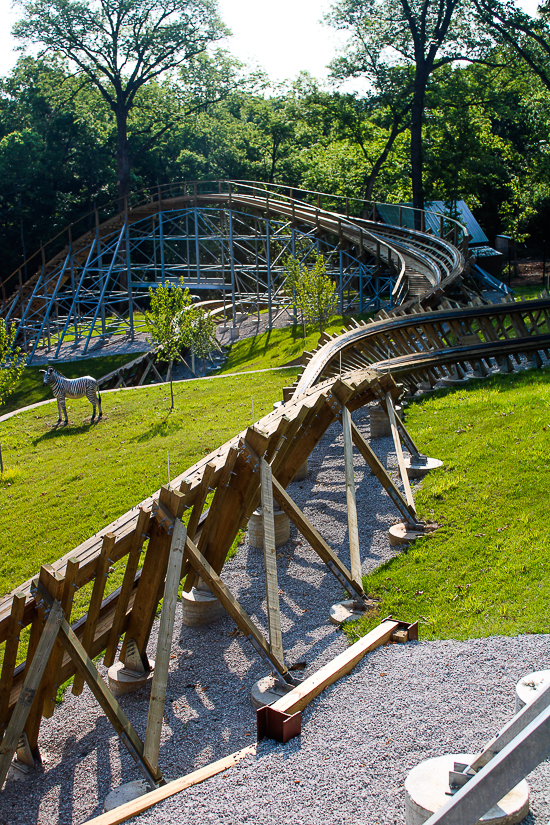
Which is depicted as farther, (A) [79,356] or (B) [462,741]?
(A) [79,356]

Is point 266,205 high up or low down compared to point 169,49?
down

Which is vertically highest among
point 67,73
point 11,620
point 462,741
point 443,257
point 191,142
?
point 67,73

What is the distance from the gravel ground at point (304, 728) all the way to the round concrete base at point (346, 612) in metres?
0.14

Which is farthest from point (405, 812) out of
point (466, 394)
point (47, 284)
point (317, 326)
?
point (47, 284)

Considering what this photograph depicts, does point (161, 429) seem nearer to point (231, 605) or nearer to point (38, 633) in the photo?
point (231, 605)

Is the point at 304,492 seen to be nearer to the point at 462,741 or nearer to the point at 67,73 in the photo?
the point at 462,741

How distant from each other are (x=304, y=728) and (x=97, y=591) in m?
2.01

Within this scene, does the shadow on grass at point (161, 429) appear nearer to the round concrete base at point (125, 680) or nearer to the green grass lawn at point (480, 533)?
the green grass lawn at point (480, 533)

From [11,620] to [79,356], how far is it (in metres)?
27.2

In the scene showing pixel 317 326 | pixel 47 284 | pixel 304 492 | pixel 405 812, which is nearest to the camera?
pixel 405 812

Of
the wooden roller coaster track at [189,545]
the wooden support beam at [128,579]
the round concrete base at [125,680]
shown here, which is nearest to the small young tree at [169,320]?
the wooden roller coaster track at [189,545]

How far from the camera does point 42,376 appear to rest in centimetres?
2906

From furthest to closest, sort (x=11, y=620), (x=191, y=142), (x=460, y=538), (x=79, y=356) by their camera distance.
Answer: (x=191, y=142)
(x=79, y=356)
(x=460, y=538)
(x=11, y=620)

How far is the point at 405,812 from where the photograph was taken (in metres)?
3.92
